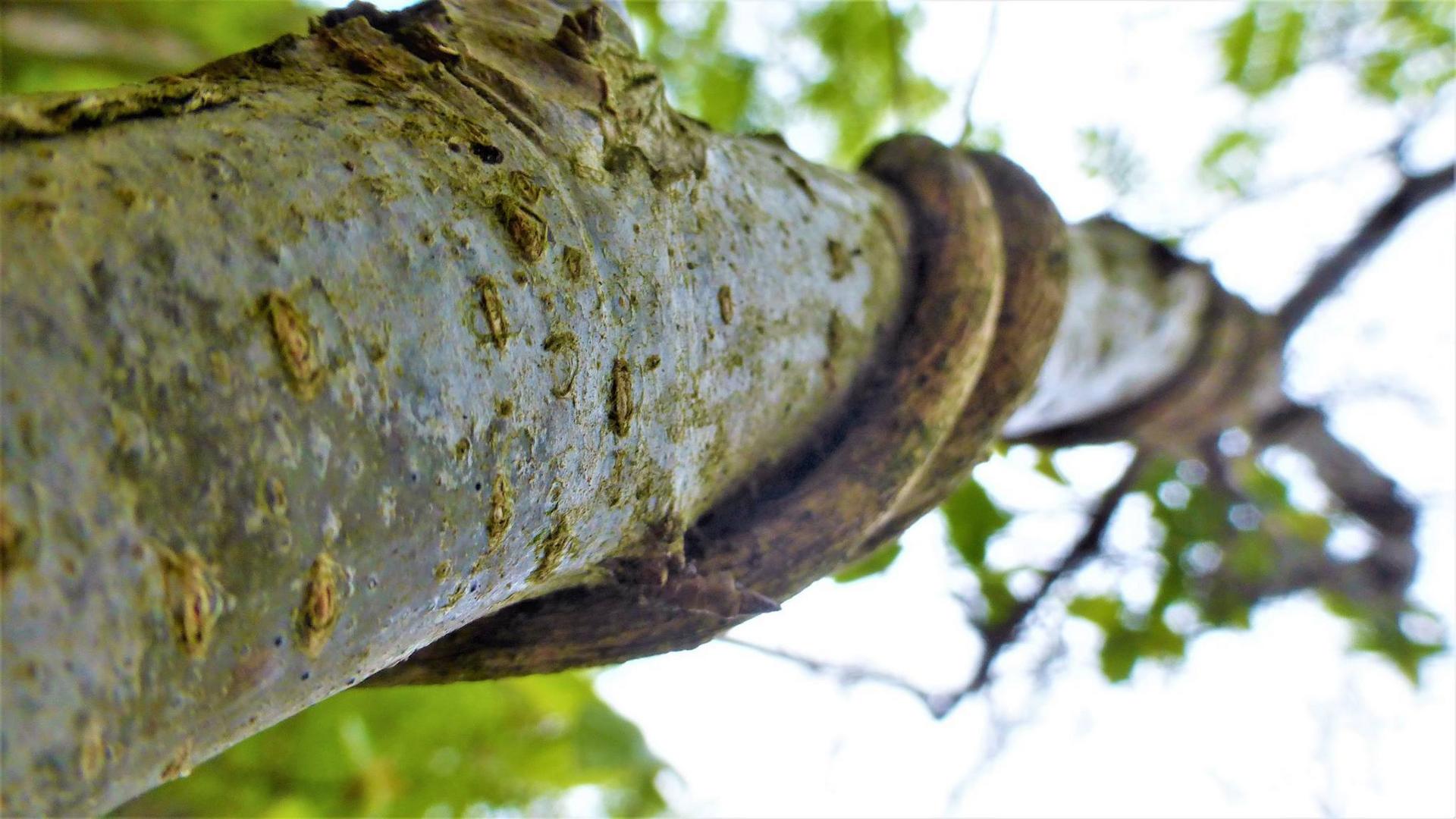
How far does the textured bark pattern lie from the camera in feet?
0.95

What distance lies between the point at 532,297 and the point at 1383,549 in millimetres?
2400

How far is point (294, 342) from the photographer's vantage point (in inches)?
13.7

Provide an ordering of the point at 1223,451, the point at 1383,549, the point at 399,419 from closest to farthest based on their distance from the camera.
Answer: the point at 399,419 → the point at 1223,451 → the point at 1383,549

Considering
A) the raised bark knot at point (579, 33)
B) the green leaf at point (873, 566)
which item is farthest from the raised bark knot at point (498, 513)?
the green leaf at point (873, 566)

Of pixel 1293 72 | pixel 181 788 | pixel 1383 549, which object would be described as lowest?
pixel 181 788

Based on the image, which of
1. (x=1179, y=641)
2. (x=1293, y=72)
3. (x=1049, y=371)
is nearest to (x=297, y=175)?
(x=1049, y=371)

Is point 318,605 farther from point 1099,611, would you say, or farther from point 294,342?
point 1099,611

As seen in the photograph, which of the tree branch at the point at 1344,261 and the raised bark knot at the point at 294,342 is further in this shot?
the tree branch at the point at 1344,261

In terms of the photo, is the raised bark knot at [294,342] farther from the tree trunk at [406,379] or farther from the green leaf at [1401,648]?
the green leaf at [1401,648]

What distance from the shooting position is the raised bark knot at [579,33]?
57cm

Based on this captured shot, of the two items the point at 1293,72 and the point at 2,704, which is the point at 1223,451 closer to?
the point at 1293,72

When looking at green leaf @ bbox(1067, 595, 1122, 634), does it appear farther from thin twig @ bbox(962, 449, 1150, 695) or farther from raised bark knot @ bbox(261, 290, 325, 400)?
raised bark knot @ bbox(261, 290, 325, 400)

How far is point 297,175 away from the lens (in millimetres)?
392

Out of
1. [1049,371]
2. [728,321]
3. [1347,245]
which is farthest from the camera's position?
[1347,245]
